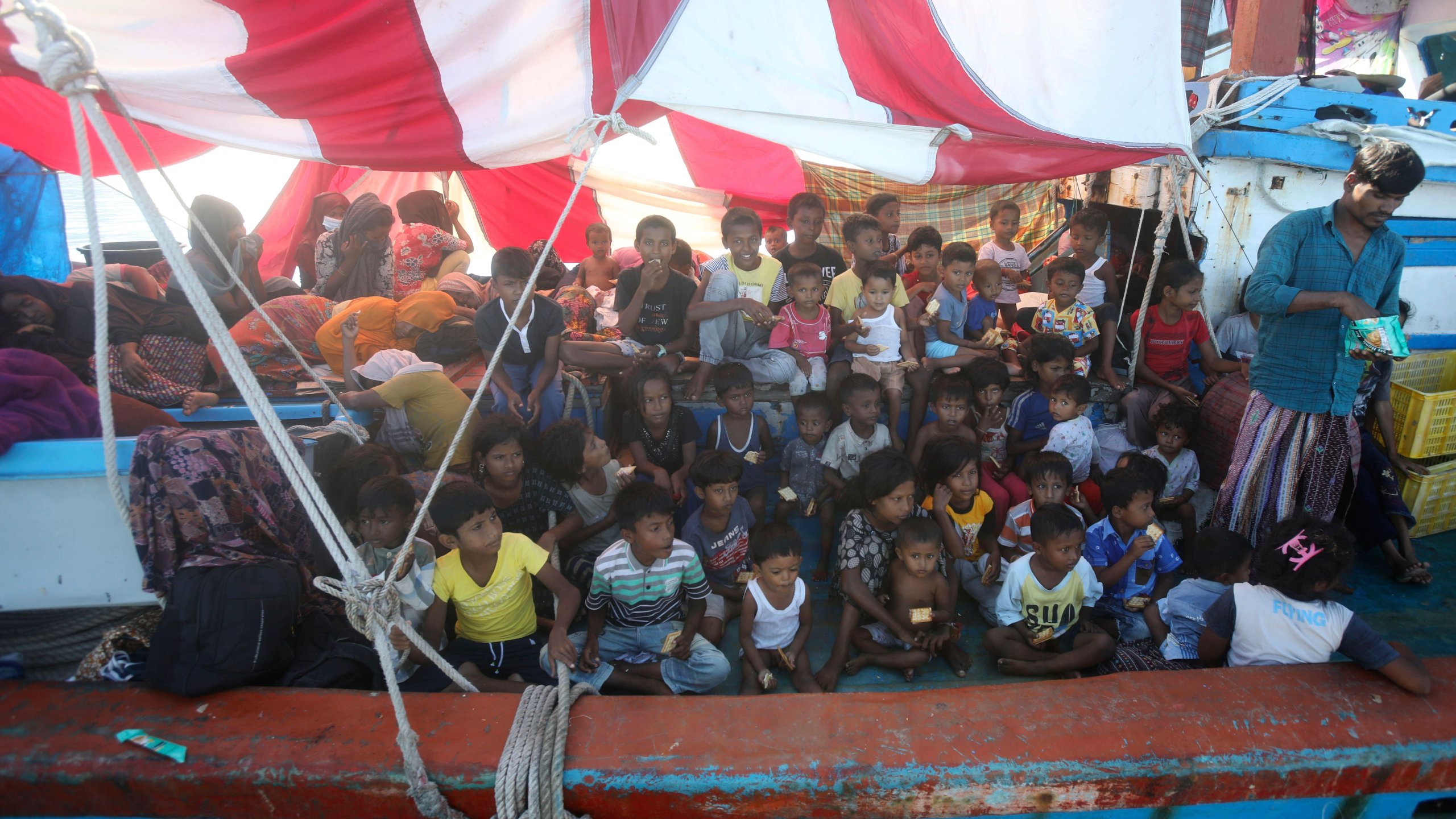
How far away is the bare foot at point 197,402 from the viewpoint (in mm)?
3316

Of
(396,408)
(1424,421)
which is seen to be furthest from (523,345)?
(1424,421)

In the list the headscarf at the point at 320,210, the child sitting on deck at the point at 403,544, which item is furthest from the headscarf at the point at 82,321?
the headscarf at the point at 320,210

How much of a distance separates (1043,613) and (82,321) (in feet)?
14.5

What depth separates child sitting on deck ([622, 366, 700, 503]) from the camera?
3354 millimetres

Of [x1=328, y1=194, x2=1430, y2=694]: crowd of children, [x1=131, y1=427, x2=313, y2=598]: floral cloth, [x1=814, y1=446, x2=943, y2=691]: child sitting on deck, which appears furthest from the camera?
[x1=814, y1=446, x2=943, y2=691]: child sitting on deck

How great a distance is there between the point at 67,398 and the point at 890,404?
3.31 meters

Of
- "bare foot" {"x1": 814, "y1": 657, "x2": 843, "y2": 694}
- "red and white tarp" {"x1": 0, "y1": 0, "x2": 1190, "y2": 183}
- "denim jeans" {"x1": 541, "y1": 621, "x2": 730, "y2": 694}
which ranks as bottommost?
"bare foot" {"x1": 814, "y1": 657, "x2": 843, "y2": 694}

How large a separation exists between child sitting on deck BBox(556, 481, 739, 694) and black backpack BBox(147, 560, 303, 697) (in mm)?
940

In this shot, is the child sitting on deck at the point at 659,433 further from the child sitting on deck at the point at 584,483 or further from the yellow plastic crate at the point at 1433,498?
the yellow plastic crate at the point at 1433,498

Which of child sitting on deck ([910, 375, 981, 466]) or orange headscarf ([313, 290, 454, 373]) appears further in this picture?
orange headscarf ([313, 290, 454, 373])

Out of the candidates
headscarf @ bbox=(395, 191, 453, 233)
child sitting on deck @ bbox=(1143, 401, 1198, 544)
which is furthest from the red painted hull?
headscarf @ bbox=(395, 191, 453, 233)

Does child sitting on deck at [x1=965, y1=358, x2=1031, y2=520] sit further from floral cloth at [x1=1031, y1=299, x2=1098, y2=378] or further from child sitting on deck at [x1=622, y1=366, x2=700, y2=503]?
child sitting on deck at [x1=622, y1=366, x2=700, y2=503]

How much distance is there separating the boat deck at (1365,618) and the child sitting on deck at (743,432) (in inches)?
14.6

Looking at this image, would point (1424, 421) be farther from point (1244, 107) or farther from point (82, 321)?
point (82, 321)
